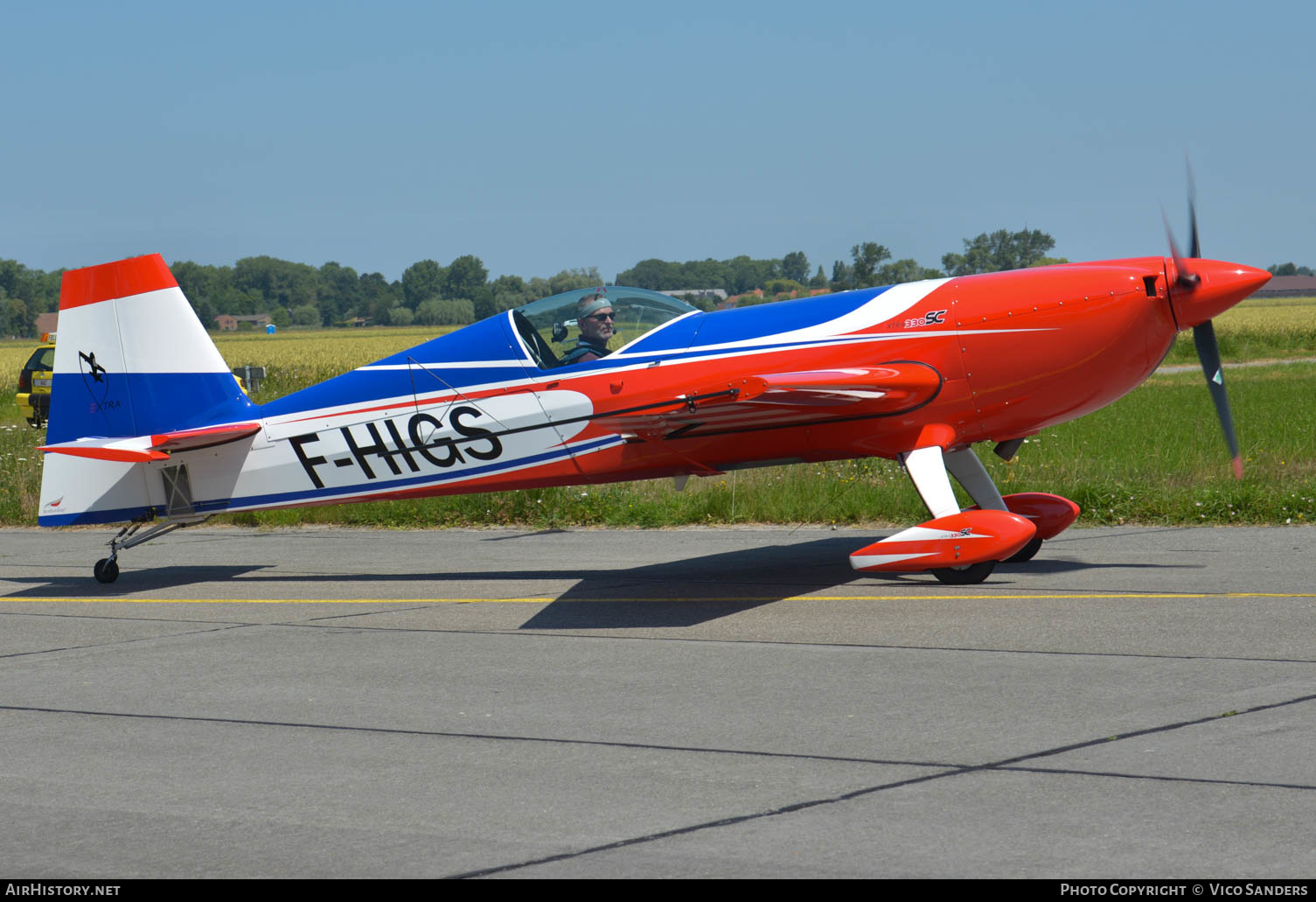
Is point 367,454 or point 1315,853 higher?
point 367,454

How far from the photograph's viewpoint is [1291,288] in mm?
115188

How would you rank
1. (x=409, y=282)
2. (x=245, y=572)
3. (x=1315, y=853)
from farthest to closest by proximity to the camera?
(x=409, y=282) < (x=245, y=572) < (x=1315, y=853)

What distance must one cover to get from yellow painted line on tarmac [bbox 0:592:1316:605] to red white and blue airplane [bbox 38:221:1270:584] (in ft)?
0.95

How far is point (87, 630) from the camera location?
28.1 ft

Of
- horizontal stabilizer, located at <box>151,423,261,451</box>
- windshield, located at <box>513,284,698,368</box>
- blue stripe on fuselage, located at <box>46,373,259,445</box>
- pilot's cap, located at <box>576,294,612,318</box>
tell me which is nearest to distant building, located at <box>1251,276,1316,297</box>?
windshield, located at <box>513,284,698,368</box>

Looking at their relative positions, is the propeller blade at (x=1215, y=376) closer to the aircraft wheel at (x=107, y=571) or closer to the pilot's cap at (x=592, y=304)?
the pilot's cap at (x=592, y=304)

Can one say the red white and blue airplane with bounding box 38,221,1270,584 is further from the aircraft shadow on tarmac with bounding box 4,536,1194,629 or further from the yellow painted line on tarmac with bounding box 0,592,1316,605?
the aircraft shadow on tarmac with bounding box 4,536,1194,629

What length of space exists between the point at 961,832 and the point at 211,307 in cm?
12805

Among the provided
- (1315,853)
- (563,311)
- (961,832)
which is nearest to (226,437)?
(563,311)

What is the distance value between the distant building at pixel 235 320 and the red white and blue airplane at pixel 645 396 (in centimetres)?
11441

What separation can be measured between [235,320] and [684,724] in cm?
13087

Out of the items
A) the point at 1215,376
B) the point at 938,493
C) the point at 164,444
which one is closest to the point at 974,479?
the point at 938,493

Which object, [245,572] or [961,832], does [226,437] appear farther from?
[961,832]

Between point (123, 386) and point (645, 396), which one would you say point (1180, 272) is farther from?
point (123, 386)
